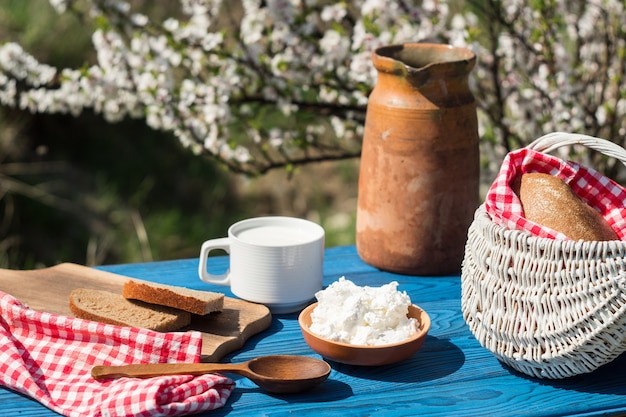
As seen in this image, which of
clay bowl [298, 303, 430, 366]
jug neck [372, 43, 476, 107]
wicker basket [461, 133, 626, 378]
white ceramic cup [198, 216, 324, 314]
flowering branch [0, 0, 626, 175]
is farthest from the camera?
flowering branch [0, 0, 626, 175]

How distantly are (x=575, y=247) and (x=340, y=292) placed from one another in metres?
0.37

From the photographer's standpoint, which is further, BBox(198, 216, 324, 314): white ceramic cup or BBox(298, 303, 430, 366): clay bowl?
BBox(198, 216, 324, 314): white ceramic cup

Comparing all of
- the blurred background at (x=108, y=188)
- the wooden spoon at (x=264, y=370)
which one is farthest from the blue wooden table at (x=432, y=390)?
the blurred background at (x=108, y=188)

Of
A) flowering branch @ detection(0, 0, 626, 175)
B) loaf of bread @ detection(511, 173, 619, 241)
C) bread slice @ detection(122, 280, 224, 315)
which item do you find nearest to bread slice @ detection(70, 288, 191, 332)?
bread slice @ detection(122, 280, 224, 315)

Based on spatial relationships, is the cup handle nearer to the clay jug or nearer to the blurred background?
the clay jug

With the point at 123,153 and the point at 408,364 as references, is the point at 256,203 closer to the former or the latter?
the point at 123,153

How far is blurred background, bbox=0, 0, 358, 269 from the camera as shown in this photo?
4.14 metres

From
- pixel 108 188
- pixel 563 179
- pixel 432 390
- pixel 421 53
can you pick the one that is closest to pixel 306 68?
pixel 421 53

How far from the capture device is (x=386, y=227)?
1790mm

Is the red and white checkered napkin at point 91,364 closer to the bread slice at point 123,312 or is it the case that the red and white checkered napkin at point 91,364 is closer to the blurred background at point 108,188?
the bread slice at point 123,312

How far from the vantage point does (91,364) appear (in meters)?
1.33

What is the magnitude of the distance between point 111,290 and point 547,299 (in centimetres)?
86

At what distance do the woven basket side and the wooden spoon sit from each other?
0.29 m

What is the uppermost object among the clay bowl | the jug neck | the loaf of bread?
the jug neck
